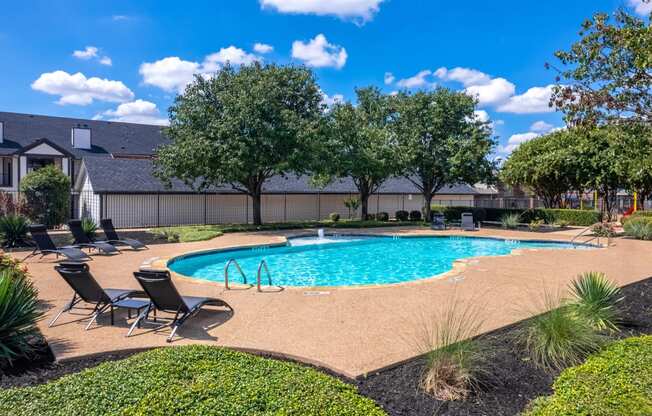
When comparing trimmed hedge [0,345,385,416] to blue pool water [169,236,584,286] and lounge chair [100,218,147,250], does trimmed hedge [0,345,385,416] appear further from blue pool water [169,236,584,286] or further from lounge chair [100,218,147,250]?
lounge chair [100,218,147,250]

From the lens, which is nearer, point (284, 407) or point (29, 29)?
point (284, 407)

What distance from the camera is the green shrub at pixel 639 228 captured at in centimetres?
1969

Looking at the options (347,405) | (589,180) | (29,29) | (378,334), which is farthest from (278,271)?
(589,180)

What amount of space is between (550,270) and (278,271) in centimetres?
749

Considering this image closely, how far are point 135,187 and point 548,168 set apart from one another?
25022 millimetres

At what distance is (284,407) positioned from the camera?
3.41 m

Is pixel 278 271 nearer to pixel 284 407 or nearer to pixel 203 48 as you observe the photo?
pixel 284 407

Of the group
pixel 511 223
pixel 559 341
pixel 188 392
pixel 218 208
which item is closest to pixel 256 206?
pixel 218 208

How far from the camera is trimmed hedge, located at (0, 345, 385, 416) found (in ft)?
10.9

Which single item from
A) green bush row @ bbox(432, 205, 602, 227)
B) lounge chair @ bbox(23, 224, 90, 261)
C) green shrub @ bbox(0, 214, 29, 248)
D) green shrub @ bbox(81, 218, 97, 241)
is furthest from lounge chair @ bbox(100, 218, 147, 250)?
green bush row @ bbox(432, 205, 602, 227)

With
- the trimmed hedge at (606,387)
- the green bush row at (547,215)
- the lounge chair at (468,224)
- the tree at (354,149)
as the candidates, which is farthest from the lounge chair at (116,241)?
the green bush row at (547,215)

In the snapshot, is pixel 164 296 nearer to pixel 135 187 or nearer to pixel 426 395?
pixel 426 395

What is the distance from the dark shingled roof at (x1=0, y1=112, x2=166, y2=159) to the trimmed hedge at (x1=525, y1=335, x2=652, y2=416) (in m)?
34.2

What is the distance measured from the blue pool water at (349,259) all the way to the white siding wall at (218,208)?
9151 mm
